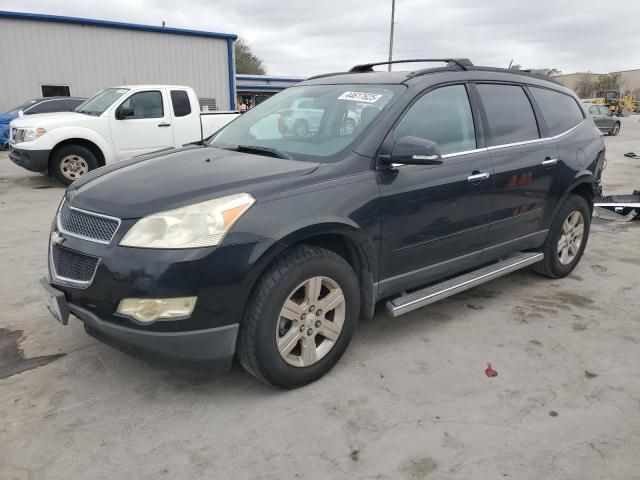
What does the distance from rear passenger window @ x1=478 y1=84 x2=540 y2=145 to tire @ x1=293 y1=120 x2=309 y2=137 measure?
52.7 inches

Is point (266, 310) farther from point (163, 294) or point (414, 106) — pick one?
point (414, 106)

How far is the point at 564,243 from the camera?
4.60 m

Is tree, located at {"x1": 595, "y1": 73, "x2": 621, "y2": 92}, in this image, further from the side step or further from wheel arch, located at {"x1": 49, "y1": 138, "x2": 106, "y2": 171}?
the side step

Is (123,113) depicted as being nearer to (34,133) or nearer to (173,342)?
(34,133)

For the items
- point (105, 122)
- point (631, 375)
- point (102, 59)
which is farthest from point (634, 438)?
point (102, 59)

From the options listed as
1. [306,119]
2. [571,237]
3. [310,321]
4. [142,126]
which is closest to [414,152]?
[306,119]

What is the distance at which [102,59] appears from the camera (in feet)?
61.6

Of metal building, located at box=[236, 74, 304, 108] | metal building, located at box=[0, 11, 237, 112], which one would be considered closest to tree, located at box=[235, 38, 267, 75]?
metal building, located at box=[236, 74, 304, 108]

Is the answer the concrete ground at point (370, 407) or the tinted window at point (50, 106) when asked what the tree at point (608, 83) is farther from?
the concrete ground at point (370, 407)

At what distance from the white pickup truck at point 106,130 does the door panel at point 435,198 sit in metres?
7.42

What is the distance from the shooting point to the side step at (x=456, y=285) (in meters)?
3.21

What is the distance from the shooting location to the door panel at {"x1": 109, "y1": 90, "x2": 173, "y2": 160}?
937 centimetres

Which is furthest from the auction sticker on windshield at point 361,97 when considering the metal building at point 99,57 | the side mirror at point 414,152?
the metal building at point 99,57

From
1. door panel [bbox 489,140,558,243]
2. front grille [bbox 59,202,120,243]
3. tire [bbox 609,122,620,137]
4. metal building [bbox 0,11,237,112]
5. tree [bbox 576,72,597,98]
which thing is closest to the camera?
front grille [bbox 59,202,120,243]
